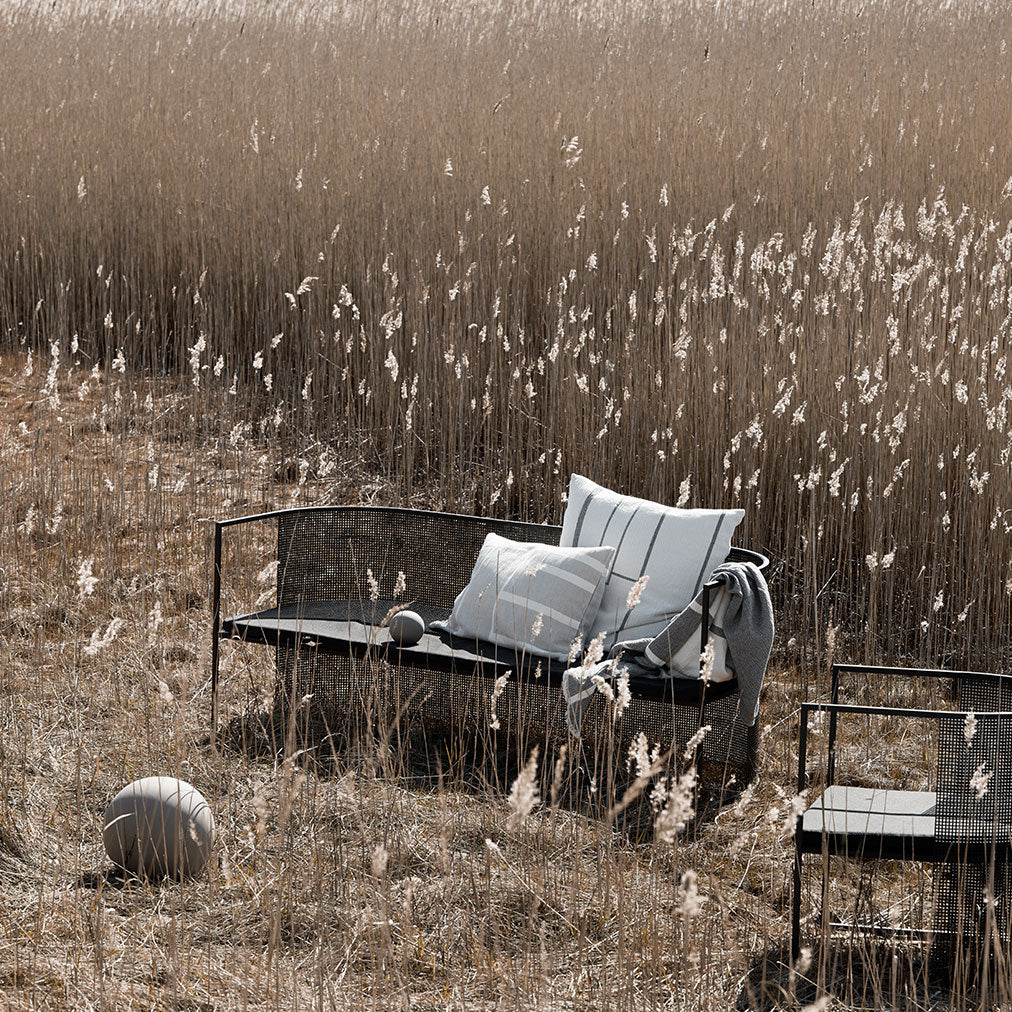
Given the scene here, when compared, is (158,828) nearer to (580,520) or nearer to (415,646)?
(415,646)

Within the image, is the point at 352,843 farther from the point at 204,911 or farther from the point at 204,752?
the point at 204,752

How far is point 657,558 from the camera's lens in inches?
119

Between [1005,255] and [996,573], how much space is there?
3.28 ft

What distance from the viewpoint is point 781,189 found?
16.8 ft

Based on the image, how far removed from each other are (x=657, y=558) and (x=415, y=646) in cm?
58

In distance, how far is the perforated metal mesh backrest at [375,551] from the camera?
3.37 meters

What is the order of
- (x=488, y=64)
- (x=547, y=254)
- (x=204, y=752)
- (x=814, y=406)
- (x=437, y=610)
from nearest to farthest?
(x=204, y=752) → (x=437, y=610) → (x=814, y=406) → (x=547, y=254) → (x=488, y=64)

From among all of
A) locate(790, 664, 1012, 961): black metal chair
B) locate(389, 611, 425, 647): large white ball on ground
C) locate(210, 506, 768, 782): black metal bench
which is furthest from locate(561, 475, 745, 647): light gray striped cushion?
locate(790, 664, 1012, 961): black metal chair

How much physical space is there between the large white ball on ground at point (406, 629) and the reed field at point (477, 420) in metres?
0.28

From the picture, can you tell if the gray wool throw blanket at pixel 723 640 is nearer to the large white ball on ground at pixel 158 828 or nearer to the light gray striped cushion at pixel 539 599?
the light gray striped cushion at pixel 539 599

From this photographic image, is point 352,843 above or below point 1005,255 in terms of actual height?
below

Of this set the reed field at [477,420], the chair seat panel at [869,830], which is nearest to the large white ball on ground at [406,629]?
the reed field at [477,420]

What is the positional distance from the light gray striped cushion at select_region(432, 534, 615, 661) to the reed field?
27cm

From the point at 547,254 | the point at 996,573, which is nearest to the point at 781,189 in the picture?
the point at 547,254
